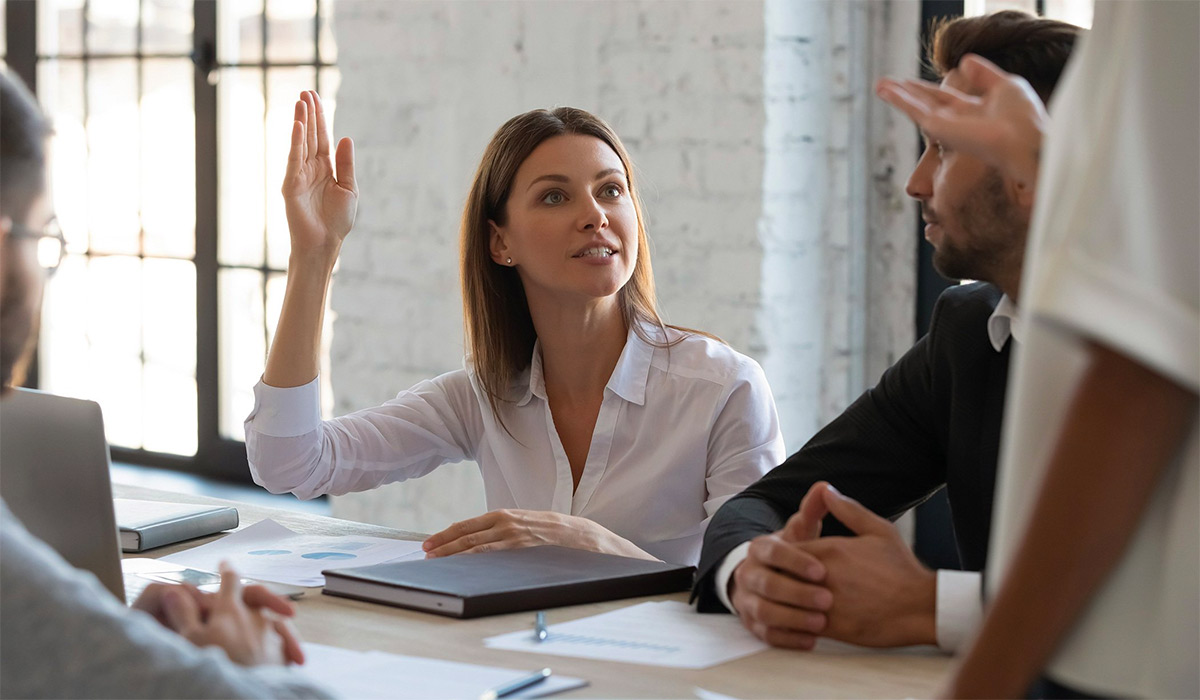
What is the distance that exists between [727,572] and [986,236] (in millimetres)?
463

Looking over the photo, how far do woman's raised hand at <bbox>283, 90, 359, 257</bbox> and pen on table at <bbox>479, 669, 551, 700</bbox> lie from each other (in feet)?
3.58

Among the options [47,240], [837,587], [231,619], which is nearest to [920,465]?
[837,587]

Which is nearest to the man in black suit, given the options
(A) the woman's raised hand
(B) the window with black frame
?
(A) the woman's raised hand

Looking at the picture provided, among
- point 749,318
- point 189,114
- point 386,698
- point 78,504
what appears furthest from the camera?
point 189,114

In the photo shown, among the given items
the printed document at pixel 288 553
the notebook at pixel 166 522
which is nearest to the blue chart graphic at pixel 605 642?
the printed document at pixel 288 553

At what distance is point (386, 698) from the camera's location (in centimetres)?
102

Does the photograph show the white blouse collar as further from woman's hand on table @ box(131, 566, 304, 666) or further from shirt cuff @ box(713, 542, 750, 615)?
woman's hand on table @ box(131, 566, 304, 666)

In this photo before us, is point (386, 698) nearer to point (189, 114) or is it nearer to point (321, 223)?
point (321, 223)

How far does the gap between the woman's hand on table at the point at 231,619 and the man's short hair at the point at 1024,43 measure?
1.03m

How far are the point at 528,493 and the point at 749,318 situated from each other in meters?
0.92

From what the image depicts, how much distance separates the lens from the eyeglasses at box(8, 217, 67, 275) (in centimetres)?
95

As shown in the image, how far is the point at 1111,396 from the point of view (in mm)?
692

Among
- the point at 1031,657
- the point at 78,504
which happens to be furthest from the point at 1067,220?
the point at 78,504

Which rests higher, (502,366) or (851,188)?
(851,188)
